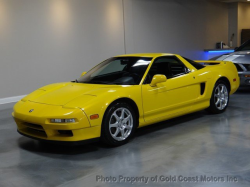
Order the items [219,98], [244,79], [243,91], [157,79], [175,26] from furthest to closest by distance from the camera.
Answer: [175,26] → [243,91] → [244,79] → [219,98] → [157,79]

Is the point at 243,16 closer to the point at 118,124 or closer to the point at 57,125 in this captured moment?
the point at 118,124

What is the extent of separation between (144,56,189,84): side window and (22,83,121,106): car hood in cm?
70

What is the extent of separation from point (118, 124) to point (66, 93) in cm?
82

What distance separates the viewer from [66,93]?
13.9ft

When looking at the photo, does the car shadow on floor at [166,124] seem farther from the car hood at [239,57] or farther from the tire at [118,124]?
the car hood at [239,57]

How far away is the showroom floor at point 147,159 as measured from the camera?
3080 mm

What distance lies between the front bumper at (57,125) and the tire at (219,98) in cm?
248

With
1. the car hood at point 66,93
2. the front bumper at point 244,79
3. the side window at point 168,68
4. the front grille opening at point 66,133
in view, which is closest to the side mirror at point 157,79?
the side window at point 168,68

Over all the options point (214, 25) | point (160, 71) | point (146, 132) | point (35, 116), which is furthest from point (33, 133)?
point (214, 25)

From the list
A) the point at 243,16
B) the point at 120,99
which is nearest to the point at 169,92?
the point at 120,99

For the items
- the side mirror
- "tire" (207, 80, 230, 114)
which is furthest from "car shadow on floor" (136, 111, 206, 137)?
the side mirror

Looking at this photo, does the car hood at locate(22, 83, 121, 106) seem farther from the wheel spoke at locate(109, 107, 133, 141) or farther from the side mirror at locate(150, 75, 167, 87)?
the side mirror at locate(150, 75, 167, 87)

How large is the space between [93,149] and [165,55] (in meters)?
1.93

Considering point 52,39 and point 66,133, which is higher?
point 52,39
